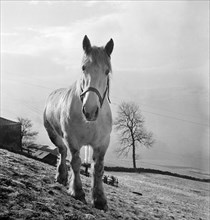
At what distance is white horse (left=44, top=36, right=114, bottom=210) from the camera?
5.91m

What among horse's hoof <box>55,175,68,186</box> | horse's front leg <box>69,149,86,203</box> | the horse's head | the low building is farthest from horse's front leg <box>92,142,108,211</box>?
the low building

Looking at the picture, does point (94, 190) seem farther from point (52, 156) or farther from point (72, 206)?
point (52, 156)

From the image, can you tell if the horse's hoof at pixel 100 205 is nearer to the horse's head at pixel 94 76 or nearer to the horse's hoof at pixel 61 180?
the horse's hoof at pixel 61 180

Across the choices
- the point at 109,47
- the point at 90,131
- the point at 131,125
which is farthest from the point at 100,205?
the point at 131,125

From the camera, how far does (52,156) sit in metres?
29.7

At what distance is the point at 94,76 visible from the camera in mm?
5957

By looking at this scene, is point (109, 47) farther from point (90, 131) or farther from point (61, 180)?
point (61, 180)

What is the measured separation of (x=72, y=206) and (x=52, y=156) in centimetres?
2393

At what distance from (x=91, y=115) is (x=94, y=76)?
0.91m

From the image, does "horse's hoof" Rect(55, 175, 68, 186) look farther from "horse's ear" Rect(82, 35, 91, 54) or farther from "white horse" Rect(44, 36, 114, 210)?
"horse's ear" Rect(82, 35, 91, 54)

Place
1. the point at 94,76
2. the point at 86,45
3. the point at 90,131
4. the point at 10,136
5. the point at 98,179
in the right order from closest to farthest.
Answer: the point at 94,76 < the point at 86,45 < the point at 90,131 < the point at 98,179 < the point at 10,136

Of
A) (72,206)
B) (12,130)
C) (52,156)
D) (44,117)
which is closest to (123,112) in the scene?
(52,156)

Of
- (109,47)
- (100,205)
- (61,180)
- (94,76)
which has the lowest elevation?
(100,205)

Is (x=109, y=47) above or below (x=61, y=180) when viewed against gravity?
above
